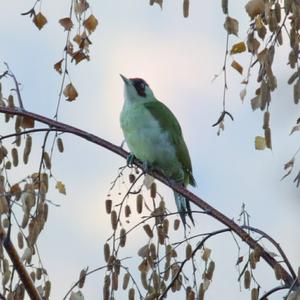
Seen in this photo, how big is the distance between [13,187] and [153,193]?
0.58 meters

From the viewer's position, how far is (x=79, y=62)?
128 inches

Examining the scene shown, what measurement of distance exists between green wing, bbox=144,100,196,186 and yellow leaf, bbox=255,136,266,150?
7.62ft

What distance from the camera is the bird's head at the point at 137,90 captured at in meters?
5.76

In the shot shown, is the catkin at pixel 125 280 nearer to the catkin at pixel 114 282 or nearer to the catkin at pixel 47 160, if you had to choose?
the catkin at pixel 114 282

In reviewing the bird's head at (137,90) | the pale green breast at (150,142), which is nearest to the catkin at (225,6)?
the pale green breast at (150,142)

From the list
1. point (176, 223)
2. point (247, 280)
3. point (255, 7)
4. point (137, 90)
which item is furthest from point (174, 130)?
point (255, 7)

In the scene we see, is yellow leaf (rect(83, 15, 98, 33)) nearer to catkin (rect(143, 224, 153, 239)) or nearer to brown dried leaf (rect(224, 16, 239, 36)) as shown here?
brown dried leaf (rect(224, 16, 239, 36))

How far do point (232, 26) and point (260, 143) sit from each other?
40cm

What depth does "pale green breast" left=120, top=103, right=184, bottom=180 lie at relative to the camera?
5148 millimetres

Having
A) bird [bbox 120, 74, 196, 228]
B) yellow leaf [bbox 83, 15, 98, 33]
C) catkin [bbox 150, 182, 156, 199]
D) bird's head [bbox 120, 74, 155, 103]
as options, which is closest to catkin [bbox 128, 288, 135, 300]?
catkin [bbox 150, 182, 156, 199]

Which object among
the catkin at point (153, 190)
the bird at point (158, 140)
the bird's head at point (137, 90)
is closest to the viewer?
the catkin at point (153, 190)

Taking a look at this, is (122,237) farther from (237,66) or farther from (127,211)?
(237,66)

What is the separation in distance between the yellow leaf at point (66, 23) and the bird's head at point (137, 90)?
2.52 m

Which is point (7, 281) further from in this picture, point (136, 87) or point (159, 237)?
point (136, 87)
